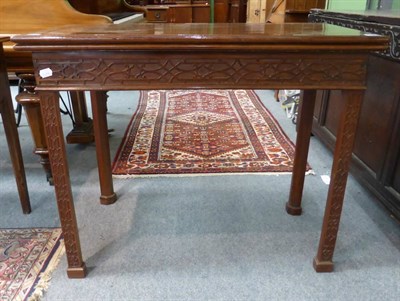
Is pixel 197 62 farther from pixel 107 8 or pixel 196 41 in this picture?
pixel 107 8

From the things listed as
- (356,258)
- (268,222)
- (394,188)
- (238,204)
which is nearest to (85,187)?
(238,204)

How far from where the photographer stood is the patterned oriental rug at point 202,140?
1.99 metres

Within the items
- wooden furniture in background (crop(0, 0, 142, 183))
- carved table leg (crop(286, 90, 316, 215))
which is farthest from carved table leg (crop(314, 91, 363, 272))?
wooden furniture in background (crop(0, 0, 142, 183))

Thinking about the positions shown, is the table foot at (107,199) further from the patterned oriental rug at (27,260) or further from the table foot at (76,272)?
the table foot at (76,272)

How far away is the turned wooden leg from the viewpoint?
1.33 m

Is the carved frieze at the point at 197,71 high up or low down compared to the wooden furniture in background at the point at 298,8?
down

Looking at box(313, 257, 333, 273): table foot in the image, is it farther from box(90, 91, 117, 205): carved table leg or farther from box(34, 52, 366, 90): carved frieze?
box(90, 91, 117, 205): carved table leg

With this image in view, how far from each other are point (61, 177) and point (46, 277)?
1.30 feet

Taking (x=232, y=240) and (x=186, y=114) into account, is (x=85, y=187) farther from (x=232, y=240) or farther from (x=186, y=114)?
(x=186, y=114)

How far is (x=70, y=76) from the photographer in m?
0.91

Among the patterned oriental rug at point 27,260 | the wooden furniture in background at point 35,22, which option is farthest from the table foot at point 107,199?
the wooden furniture in background at point 35,22

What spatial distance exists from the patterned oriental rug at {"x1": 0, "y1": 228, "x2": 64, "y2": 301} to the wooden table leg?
11 cm

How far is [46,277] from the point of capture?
1170 mm

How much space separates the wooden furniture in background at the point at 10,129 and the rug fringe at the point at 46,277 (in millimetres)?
341
